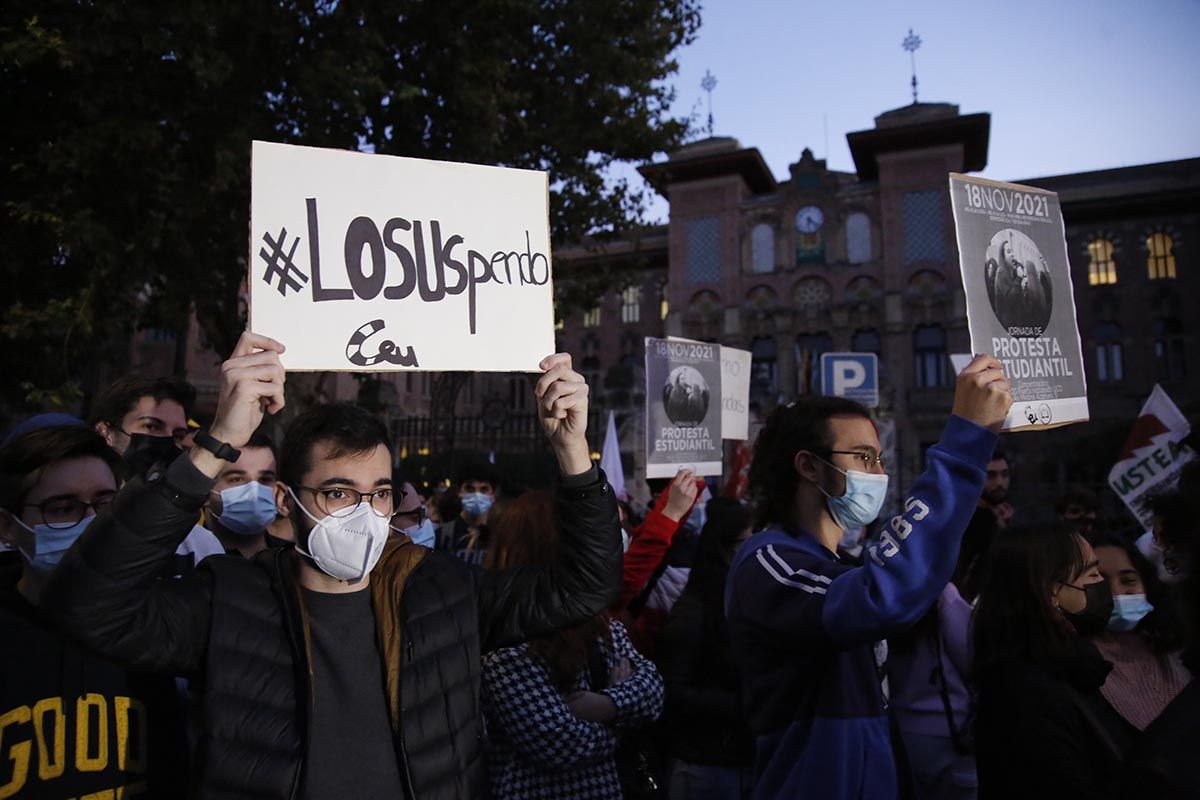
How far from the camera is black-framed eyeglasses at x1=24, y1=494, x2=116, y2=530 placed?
2240 millimetres

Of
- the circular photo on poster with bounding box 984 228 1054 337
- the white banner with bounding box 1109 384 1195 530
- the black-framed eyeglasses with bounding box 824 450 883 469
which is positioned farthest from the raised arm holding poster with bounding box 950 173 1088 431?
the white banner with bounding box 1109 384 1195 530

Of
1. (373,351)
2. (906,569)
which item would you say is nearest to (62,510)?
(373,351)

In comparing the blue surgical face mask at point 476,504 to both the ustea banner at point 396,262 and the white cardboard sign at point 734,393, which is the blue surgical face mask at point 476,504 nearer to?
the white cardboard sign at point 734,393

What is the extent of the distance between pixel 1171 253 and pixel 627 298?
23256 mm

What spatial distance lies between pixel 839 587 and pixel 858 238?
35.4 m

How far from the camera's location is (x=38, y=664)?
2029 mm

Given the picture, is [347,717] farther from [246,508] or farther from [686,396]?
[686,396]

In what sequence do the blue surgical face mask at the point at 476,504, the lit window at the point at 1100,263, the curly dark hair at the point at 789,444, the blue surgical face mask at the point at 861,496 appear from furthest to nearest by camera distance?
1. the lit window at the point at 1100,263
2. the blue surgical face mask at the point at 476,504
3. the curly dark hair at the point at 789,444
4. the blue surgical face mask at the point at 861,496

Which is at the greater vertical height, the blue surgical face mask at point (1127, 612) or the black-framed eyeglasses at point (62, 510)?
the black-framed eyeglasses at point (62, 510)

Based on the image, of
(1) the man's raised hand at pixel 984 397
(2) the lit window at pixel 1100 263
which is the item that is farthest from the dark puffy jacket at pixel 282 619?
(2) the lit window at pixel 1100 263

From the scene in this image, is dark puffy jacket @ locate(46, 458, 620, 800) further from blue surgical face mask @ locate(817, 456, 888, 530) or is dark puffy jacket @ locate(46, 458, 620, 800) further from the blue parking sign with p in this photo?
the blue parking sign with p

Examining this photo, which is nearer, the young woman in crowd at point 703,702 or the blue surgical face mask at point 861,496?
the blue surgical face mask at point 861,496

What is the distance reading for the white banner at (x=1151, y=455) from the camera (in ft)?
21.9

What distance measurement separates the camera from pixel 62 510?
2262 mm
